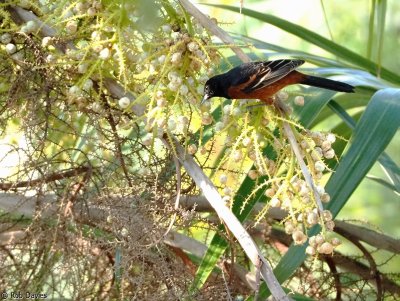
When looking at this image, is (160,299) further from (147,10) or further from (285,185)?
(147,10)

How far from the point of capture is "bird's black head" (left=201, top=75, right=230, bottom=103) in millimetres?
1661

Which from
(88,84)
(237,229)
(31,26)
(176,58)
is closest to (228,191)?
(237,229)

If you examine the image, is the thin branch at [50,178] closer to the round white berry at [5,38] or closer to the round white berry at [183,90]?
the round white berry at [5,38]

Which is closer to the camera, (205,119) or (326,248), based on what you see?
(326,248)

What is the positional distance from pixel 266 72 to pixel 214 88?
168 mm

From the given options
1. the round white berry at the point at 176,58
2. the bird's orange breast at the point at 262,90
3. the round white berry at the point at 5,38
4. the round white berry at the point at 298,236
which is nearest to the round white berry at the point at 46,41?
the round white berry at the point at 5,38

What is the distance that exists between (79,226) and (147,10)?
1.09 metres

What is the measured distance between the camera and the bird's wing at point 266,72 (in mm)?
1796

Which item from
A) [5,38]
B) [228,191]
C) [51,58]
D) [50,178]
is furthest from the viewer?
[50,178]

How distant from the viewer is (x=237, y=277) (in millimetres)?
2188

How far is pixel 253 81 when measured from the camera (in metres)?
1.81

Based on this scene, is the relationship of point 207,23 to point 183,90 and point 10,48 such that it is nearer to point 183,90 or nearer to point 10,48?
point 183,90

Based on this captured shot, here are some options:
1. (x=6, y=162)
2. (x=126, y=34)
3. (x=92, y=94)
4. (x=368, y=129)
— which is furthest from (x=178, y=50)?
(x=6, y=162)

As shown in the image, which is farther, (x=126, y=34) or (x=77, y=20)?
(x=77, y=20)
